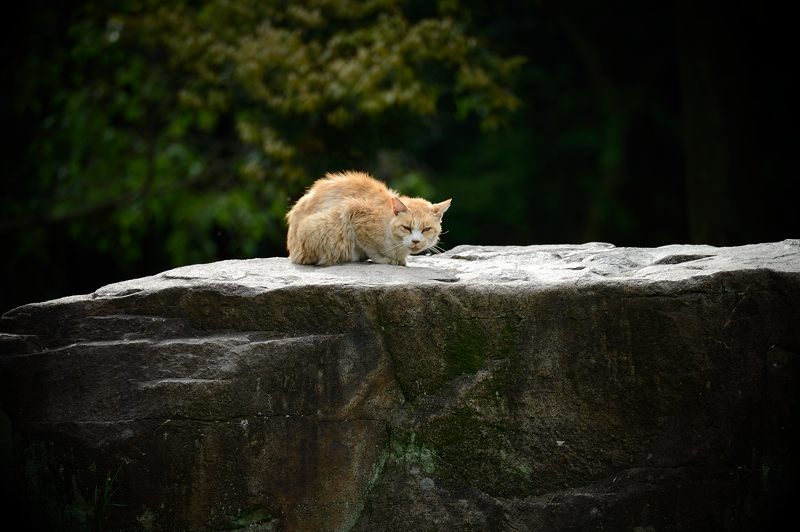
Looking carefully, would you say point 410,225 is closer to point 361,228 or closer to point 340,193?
point 361,228

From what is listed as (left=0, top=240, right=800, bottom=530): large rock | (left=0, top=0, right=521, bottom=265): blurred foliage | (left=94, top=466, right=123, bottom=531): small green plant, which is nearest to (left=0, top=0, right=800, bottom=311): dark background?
(left=0, top=0, right=521, bottom=265): blurred foliage

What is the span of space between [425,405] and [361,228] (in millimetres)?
1359

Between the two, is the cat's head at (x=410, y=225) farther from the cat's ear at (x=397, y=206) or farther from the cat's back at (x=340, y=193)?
the cat's back at (x=340, y=193)

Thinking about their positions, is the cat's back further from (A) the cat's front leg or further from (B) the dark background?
(B) the dark background

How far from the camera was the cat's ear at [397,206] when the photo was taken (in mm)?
5566

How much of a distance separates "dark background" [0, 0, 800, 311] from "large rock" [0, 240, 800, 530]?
4763 mm

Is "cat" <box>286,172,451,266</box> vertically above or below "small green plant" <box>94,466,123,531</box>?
above

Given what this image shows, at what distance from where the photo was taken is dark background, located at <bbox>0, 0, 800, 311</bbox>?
958cm

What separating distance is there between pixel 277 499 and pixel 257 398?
0.54 m

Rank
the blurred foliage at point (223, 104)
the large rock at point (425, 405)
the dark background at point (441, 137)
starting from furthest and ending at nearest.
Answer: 1. the dark background at point (441, 137)
2. the blurred foliage at point (223, 104)
3. the large rock at point (425, 405)

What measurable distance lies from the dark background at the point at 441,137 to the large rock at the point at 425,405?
476 cm

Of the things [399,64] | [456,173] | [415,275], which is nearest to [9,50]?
[399,64]

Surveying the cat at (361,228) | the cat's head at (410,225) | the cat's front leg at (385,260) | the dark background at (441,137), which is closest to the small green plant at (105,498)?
the cat at (361,228)

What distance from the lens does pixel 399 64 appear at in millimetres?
9078
